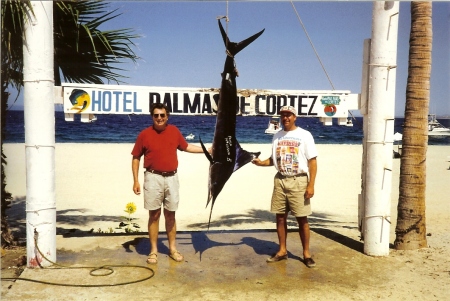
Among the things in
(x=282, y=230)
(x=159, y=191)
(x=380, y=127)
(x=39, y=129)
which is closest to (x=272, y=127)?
(x=380, y=127)

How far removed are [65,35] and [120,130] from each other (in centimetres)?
3925

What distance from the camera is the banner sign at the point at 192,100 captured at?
4871 mm

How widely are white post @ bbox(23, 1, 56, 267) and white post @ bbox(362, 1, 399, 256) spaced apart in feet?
11.1

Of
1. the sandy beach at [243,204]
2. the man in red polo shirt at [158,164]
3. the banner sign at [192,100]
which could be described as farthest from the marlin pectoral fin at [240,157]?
the sandy beach at [243,204]

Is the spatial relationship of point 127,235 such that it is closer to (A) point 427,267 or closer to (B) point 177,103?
(B) point 177,103

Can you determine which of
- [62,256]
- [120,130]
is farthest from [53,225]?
[120,130]

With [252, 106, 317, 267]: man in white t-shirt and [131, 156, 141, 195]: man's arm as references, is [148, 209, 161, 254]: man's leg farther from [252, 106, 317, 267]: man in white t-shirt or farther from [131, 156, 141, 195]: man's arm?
[252, 106, 317, 267]: man in white t-shirt

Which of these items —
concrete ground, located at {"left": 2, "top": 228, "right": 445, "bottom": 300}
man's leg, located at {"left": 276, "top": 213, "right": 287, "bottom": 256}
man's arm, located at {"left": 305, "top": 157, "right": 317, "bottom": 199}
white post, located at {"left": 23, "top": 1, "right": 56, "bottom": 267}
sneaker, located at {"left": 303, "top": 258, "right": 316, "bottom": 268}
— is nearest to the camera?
concrete ground, located at {"left": 2, "top": 228, "right": 445, "bottom": 300}

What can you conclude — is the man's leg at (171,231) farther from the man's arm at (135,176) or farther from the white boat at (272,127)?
the white boat at (272,127)

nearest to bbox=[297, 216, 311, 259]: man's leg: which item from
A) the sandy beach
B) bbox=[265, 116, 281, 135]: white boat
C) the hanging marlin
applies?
the sandy beach

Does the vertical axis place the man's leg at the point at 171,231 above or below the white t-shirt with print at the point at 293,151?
below

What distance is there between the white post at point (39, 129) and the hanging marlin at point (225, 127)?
177 centimetres

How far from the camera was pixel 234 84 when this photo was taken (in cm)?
388

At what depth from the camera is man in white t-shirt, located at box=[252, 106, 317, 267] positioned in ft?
14.5
